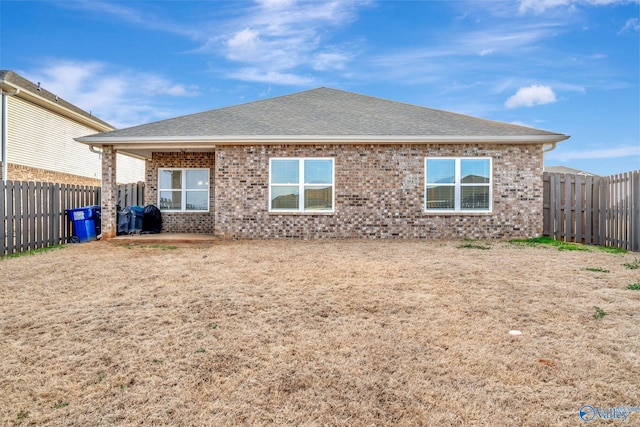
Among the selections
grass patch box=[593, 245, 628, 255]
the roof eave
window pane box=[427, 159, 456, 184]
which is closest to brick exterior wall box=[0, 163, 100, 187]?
the roof eave

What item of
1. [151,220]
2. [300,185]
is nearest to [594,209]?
[300,185]

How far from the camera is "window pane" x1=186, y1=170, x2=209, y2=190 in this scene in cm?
1466

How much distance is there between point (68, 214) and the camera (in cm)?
1155

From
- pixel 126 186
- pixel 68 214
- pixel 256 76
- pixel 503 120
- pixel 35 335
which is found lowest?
pixel 35 335

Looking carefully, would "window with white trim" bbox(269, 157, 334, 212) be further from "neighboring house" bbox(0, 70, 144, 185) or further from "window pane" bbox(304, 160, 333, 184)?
"neighboring house" bbox(0, 70, 144, 185)

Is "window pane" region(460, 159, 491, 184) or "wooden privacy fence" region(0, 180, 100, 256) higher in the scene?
"window pane" region(460, 159, 491, 184)

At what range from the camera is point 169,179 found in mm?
14719

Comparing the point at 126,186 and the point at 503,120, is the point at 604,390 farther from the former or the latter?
the point at 126,186

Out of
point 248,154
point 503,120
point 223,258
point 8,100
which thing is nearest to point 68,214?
point 248,154

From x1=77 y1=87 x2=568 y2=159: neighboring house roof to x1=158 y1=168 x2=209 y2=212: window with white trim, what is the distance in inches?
90.7

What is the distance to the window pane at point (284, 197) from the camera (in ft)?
38.7

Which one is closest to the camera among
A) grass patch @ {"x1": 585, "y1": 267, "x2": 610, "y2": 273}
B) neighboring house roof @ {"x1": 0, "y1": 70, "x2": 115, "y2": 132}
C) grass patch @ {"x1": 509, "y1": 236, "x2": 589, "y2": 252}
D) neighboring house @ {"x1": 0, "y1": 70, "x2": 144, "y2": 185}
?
grass patch @ {"x1": 585, "y1": 267, "x2": 610, "y2": 273}

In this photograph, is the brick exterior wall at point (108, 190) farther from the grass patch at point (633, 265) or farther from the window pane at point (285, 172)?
the grass patch at point (633, 265)

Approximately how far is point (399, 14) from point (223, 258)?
11.5m
